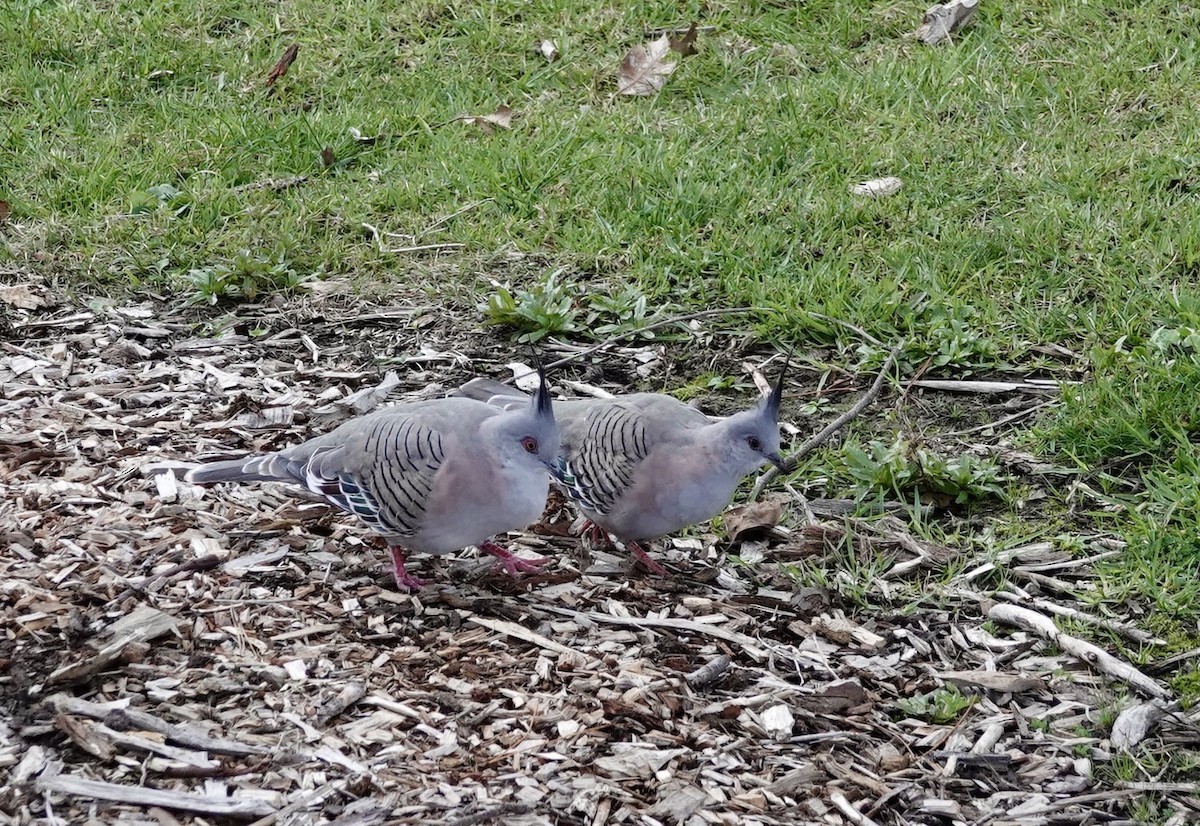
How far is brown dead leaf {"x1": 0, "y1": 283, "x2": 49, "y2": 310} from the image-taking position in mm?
5895

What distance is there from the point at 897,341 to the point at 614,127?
2.27 metres

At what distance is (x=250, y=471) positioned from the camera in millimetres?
4176

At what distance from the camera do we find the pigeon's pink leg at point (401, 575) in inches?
163

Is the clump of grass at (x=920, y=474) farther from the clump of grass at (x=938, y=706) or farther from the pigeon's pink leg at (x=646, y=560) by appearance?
the clump of grass at (x=938, y=706)

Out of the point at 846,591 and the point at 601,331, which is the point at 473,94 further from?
the point at 846,591

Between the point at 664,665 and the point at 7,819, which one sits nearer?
the point at 7,819

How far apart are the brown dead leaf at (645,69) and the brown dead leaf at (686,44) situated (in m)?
0.04

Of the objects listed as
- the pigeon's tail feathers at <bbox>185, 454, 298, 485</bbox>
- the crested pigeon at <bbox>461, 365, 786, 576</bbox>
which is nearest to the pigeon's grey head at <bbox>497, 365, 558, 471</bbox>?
the crested pigeon at <bbox>461, 365, 786, 576</bbox>

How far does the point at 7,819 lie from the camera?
9.61 feet

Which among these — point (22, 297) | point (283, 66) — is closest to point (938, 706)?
point (22, 297)

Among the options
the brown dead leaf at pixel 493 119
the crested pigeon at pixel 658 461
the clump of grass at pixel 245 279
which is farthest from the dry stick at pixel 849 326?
the brown dead leaf at pixel 493 119

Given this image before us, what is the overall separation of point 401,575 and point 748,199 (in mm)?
3000

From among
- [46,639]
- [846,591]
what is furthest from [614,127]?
[46,639]

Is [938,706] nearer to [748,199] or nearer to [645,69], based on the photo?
[748,199]
